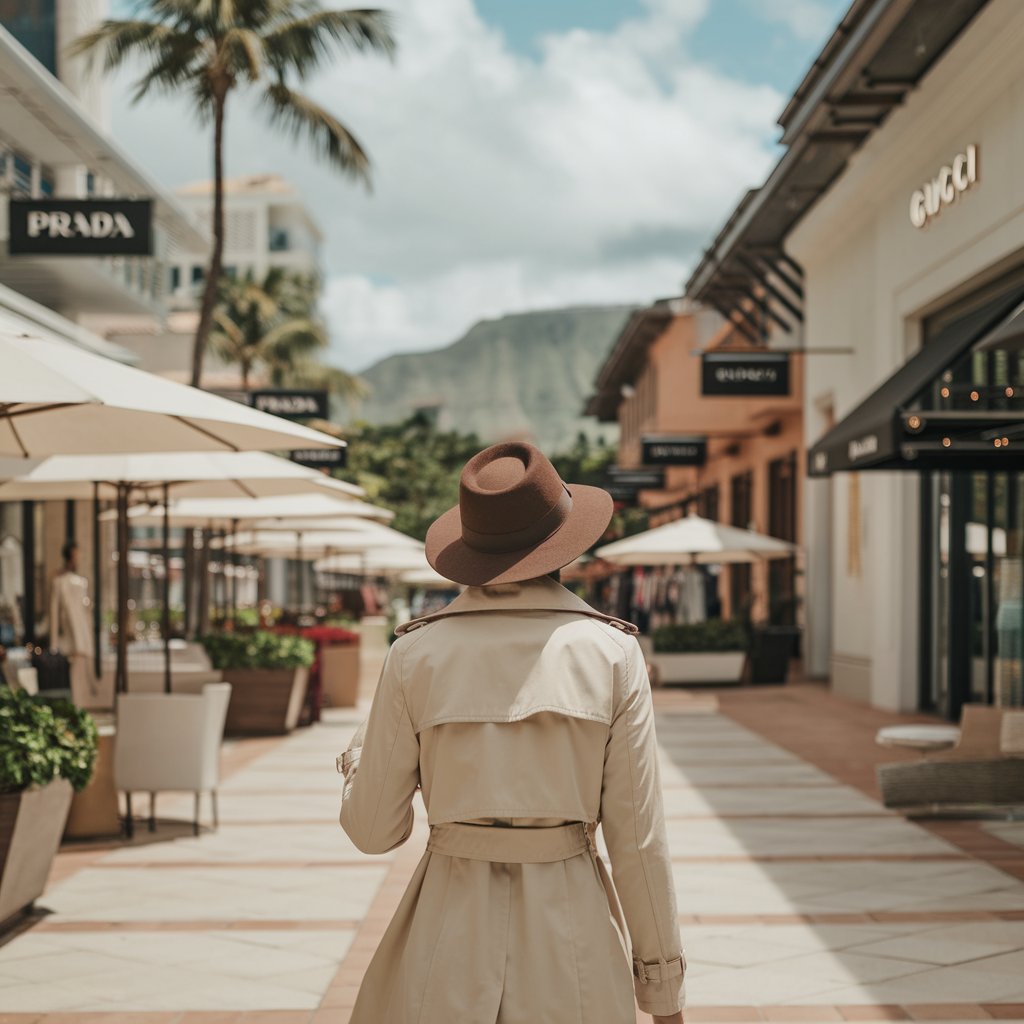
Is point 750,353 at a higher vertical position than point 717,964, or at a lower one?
higher

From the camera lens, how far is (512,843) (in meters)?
2.89

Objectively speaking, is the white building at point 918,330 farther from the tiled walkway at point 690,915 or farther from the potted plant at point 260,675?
the potted plant at point 260,675

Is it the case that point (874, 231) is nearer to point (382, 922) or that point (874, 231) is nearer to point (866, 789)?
point (866, 789)

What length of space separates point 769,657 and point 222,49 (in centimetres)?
1158

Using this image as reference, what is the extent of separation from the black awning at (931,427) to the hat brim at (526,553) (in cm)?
545

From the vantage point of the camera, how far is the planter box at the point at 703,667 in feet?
72.3

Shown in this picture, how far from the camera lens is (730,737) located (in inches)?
583

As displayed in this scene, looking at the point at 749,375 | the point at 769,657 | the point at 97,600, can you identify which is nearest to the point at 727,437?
the point at 769,657

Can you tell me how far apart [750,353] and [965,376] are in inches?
260

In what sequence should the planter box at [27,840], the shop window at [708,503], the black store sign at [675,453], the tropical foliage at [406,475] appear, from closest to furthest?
the planter box at [27,840] → the black store sign at [675,453] → the shop window at [708,503] → the tropical foliage at [406,475]

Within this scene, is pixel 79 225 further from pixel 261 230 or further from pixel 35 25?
pixel 261 230

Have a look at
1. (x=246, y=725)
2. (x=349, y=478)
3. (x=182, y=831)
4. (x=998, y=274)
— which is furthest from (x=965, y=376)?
(x=349, y=478)

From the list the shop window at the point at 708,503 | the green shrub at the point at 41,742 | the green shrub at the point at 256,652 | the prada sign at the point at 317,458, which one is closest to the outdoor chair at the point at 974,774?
the green shrub at the point at 41,742

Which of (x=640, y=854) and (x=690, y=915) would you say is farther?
(x=690, y=915)
